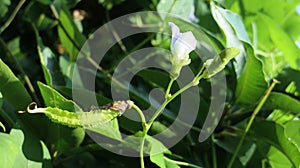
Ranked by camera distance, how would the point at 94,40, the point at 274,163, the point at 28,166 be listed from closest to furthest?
the point at 28,166
the point at 274,163
the point at 94,40

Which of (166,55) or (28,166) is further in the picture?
(166,55)

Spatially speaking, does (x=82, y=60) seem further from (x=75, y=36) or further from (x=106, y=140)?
(x=106, y=140)

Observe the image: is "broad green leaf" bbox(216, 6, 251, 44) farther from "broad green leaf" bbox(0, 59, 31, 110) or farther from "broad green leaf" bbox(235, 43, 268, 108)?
"broad green leaf" bbox(0, 59, 31, 110)

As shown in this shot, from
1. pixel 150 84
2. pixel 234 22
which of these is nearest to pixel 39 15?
pixel 150 84

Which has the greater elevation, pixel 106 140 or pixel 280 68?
pixel 106 140

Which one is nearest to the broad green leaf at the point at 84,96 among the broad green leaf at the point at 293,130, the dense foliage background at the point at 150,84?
the dense foliage background at the point at 150,84

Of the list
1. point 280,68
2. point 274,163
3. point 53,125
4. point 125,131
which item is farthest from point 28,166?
point 280,68

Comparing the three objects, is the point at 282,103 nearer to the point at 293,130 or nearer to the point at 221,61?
the point at 293,130
